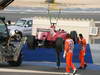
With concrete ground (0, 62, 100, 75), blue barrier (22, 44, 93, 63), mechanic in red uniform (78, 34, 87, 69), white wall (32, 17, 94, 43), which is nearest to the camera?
concrete ground (0, 62, 100, 75)

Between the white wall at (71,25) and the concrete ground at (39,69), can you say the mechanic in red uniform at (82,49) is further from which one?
the white wall at (71,25)

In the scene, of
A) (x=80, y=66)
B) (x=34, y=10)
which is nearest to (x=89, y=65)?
(x=80, y=66)

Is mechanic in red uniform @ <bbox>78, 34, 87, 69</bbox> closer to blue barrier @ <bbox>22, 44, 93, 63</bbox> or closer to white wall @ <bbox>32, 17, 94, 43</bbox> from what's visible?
blue barrier @ <bbox>22, 44, 93, 63</bbox>

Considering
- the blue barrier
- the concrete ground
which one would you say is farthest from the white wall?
the concrete ground

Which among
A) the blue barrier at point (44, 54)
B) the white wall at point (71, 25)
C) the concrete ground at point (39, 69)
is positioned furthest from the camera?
the white wall at point (71, 25)

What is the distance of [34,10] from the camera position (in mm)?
63594

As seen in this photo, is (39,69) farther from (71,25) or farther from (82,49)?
(71,25)

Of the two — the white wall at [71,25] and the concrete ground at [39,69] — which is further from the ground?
the concrete ground at [39,69]

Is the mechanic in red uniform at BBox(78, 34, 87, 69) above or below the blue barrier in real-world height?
above

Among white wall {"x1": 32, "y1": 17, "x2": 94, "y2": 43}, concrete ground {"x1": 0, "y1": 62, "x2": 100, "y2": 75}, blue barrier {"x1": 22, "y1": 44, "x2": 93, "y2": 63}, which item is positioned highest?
concrete ground {"x1": 0, "y1": 62, "x2": 100, "y2": 75}

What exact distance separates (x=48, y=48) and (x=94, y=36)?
7244 millimetres

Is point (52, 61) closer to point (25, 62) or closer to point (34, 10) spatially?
point (25, 62)

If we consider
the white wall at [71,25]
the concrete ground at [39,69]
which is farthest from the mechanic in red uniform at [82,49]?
the white wall at [71,25]

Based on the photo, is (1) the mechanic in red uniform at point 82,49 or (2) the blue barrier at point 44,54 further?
(2) the blue barrier at point 44,54
